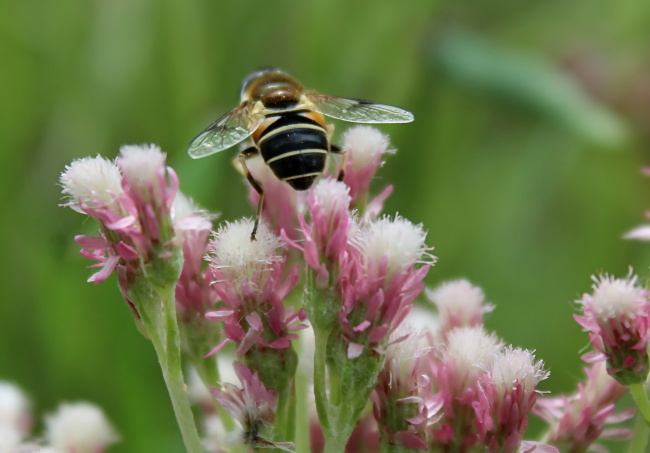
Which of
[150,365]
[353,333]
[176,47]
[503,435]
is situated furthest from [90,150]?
[503,435]

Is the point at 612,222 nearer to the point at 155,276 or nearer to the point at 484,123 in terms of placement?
the point at 484,123

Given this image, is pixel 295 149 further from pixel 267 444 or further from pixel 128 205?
pixel 267 444

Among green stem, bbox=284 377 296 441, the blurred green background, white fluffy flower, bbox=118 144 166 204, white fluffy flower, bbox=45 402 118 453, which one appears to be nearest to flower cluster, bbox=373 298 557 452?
green stem, bbox=284 377 296 441

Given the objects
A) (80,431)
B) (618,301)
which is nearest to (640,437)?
(618,301)

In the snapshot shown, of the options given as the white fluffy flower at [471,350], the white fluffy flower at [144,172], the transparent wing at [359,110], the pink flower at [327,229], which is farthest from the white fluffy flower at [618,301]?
the white fluffy flower at [144,172]

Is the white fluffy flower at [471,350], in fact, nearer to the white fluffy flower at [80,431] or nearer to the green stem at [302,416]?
the green stem at [302,416]

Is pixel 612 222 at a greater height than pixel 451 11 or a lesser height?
lesser

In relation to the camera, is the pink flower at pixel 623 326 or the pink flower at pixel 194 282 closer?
the pink flower at pixel 623 326
